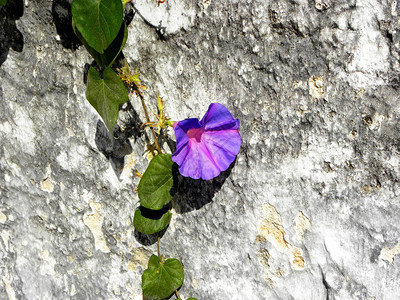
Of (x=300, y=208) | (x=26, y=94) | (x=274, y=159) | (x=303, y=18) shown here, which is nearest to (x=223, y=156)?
(x=274, y=159)

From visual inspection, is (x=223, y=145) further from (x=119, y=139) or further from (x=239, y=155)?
(x=119, y=139)

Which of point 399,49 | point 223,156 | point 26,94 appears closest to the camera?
point 399,49

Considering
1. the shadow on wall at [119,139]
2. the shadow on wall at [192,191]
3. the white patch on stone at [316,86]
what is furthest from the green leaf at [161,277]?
the white patch on stone at [316,86]

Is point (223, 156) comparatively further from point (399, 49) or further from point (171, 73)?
point (399, 49)

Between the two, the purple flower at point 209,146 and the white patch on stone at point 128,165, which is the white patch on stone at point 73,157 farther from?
the purple flower at point 209,146

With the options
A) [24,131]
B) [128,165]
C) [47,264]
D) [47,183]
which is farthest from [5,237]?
[128,165]
